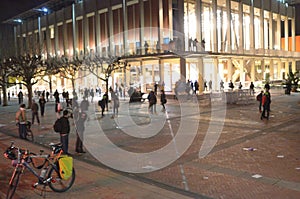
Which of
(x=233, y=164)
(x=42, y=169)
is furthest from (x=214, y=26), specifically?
(x=42, y=169)

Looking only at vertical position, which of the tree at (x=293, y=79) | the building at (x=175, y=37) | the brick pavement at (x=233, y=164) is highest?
the building at (x=175, y=37)

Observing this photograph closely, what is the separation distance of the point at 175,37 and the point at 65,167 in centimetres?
3222

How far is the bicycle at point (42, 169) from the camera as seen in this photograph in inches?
249

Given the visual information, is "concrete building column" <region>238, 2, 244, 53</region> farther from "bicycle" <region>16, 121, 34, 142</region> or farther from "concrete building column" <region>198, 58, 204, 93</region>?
"bicycle" <region>16, 121, 34, 142</region>

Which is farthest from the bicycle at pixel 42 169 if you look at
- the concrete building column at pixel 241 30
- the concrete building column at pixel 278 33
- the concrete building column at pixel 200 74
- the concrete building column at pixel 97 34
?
the concrete building column at pixel 278 33

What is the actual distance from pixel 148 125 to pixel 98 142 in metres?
4.12

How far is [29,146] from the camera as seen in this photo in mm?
11523

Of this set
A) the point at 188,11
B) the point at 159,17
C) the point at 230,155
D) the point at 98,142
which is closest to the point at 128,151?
the point at 98,142

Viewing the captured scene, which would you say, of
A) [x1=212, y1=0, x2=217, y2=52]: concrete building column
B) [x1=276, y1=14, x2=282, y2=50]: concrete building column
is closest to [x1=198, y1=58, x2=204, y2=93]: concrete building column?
[x1=212, y1=0, x2=217, y2=52]: concrete building column

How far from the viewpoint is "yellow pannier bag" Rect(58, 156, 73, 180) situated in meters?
6.75

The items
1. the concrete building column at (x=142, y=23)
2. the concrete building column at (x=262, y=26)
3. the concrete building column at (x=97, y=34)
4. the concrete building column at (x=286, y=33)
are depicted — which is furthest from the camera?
the concrete building column at (x=286, y=33)

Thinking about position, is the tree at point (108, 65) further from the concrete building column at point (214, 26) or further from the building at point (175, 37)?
the concrete building column at point (214, 26)

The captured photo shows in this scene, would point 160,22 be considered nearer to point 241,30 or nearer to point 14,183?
Answer: point 241,30

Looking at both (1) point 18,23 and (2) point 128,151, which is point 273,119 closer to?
(2) point 128,151
